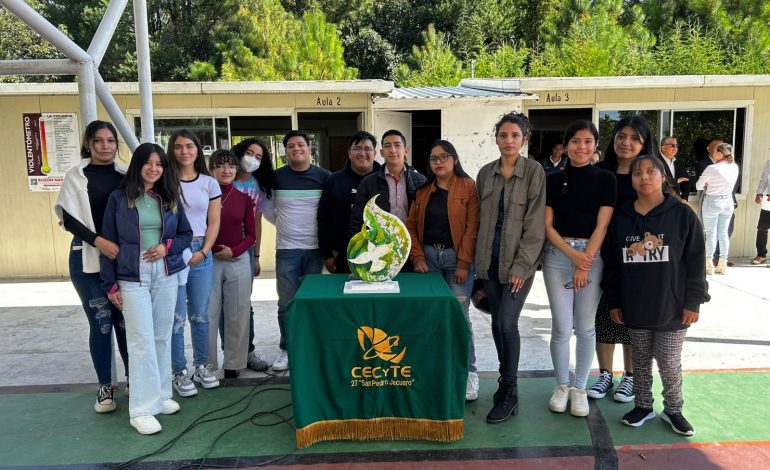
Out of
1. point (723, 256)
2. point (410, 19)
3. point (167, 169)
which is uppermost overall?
point (410, 19)

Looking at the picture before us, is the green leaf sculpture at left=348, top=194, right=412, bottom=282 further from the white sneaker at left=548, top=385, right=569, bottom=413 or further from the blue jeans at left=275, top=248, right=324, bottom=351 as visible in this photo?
the white sneaker at left=548, top=385, right=569, bottom=413

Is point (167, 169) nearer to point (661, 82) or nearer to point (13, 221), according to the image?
point (13, 221)

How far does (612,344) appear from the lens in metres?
3.36

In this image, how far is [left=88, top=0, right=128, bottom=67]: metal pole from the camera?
3.70 m

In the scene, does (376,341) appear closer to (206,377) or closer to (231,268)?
(231,268)

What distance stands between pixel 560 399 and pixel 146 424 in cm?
231

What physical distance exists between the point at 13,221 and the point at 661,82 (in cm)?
859

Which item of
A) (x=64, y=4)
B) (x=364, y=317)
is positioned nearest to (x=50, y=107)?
(x=364, y=317)

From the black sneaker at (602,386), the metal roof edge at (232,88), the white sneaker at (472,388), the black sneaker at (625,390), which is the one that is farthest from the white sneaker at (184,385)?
the metal roof edge at (232,88)

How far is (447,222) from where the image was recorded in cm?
314

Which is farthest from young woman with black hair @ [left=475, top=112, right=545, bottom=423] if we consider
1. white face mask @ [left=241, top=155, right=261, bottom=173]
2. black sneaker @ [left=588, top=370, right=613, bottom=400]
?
white face mask @ [left=241, top=155, right=261, bottom=173]

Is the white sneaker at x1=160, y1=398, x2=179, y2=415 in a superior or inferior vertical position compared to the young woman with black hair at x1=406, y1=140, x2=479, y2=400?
inferior

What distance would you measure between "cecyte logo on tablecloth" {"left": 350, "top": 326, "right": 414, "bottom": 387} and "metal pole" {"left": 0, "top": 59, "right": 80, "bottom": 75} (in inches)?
99.4

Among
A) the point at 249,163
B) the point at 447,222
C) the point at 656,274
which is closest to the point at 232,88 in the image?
the point at 249,163
